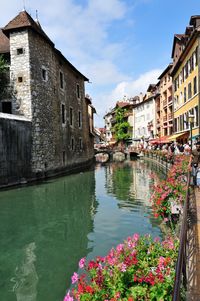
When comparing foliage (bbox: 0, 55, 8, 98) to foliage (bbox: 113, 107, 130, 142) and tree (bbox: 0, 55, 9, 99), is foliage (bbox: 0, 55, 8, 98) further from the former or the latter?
Result: foliage (bbox: 113, 107, 130, 142)

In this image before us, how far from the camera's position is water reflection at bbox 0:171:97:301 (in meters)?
5.67

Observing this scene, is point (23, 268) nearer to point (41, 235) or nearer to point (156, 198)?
point (41, 235)

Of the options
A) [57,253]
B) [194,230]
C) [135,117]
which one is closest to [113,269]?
[194,230]

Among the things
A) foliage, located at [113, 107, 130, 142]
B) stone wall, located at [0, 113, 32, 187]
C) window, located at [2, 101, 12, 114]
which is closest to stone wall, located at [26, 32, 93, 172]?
stone wall, located at [0, 113, 32, 187]

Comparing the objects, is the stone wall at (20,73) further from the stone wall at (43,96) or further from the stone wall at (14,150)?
the stone wall at (14,150)

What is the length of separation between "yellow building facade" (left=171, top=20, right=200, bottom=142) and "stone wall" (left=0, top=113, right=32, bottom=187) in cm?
1267

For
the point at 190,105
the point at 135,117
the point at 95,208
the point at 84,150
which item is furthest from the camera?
the point at 135,117

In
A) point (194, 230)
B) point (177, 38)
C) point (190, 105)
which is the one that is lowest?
point (194, 230)

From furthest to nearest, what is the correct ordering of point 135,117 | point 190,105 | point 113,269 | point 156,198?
point 135,117
point 190,105
point 156,198
point 113,269

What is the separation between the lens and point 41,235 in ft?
28.9

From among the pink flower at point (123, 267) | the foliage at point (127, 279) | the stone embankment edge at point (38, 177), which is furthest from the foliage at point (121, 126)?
the pink flower at point (123, 267)

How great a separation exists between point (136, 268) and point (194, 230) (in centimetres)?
273

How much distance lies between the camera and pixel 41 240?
27.6 ft

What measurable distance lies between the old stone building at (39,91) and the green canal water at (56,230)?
208 inches
